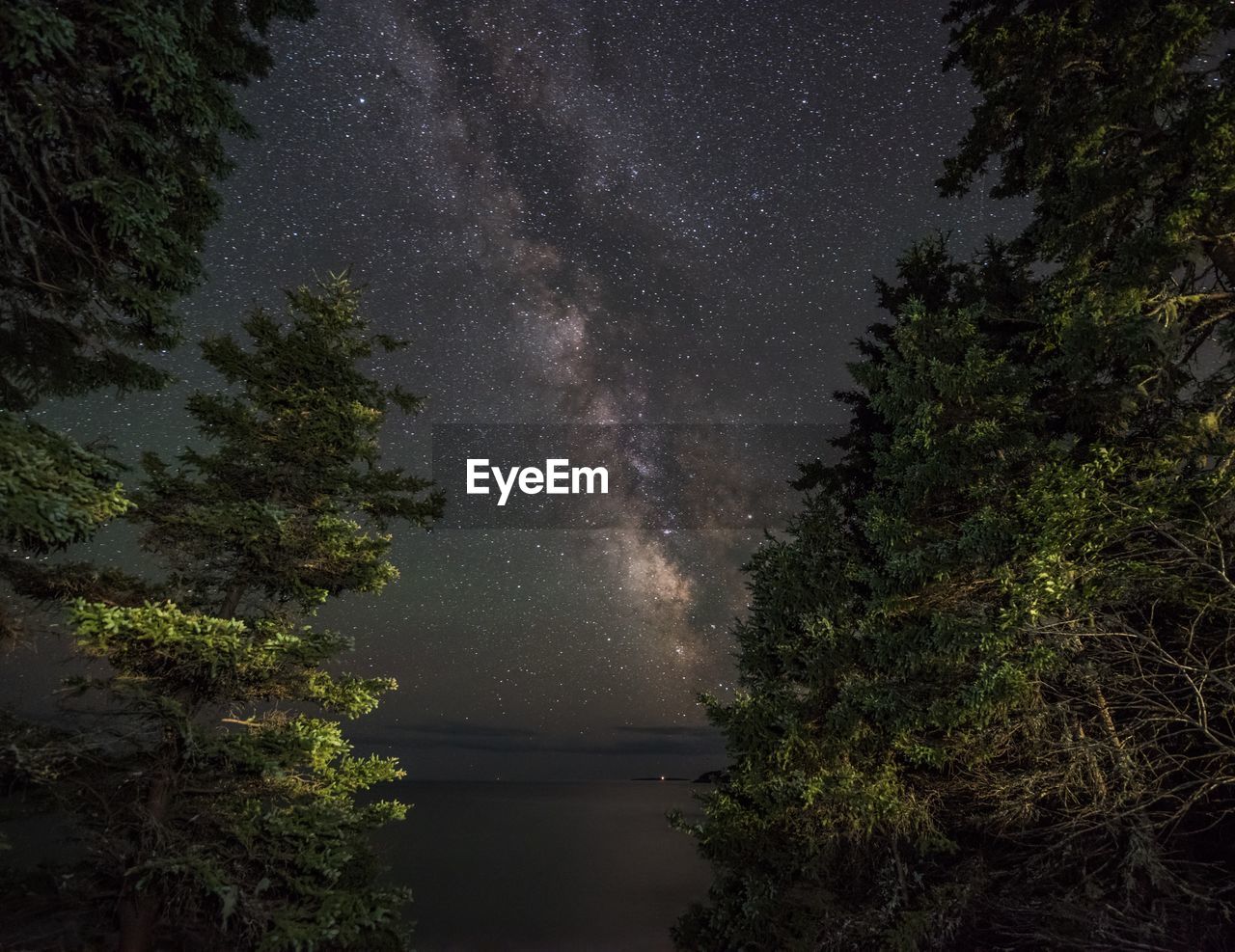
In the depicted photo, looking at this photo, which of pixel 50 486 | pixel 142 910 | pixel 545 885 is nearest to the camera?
pixel 50 486

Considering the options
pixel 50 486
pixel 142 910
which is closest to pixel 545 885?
pixel 142 910

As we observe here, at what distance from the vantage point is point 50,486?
199 inches

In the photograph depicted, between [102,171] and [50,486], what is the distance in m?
3.53

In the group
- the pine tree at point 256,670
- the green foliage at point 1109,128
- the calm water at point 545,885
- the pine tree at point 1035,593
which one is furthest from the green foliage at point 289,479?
the green foliage at point 1109,128

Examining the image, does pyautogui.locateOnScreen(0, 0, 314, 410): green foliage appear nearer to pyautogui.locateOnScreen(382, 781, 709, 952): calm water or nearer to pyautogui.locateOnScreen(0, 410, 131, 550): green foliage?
pyautogui.locateOnScreen(0, 410, 131, 550): green foliage

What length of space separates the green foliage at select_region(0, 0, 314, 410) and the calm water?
8.81m

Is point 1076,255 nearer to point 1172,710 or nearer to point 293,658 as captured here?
point 1172,710

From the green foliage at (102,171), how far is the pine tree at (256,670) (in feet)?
8.67

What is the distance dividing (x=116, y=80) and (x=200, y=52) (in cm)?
184

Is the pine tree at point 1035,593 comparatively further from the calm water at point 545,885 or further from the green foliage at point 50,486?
the green foliage at point 50,486

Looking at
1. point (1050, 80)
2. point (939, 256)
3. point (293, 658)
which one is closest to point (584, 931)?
point (293, 658)

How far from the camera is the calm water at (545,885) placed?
1448 inches

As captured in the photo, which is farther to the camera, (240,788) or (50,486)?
(240,788)

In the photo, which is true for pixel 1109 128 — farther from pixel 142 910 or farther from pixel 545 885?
pixel 545 885
